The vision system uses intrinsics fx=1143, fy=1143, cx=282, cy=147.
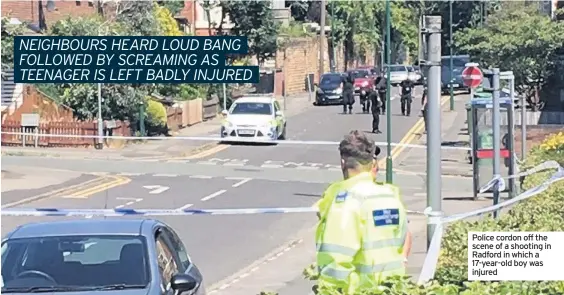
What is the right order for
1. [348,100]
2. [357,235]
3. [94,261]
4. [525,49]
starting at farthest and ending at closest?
[348,100]
[525,49]
[94,261]
[357,235]

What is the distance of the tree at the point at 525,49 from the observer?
3088cm

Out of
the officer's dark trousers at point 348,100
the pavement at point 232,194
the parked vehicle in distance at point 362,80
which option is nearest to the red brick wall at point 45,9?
the pavement at point 232,194

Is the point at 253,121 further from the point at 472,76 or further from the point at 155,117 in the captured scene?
the point at 472,76

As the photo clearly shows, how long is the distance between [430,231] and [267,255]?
6.48 meters

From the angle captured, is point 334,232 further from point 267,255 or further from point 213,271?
point 267,255

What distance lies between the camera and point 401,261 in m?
6.18

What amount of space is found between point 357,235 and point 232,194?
59.0 ft

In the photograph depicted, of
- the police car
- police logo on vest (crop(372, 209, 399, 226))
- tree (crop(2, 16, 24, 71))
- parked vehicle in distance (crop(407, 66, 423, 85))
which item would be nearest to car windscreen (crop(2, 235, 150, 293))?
police logo on vest (crop(372, 209, 399, 226))

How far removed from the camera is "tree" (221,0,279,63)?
148ft

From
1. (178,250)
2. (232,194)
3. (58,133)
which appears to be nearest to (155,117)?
(58,133)

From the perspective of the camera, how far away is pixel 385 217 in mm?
6027

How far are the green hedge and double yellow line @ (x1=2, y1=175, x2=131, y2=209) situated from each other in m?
9.25

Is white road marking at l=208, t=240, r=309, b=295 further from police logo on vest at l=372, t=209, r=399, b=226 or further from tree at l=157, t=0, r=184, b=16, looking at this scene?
tree at l=157, t=0, r=184, b=16

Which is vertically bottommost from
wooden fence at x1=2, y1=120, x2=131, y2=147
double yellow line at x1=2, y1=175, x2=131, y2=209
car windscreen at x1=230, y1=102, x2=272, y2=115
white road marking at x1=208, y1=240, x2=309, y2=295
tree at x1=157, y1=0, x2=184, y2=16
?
white road marking at x1=208, y1=240, x2=309, y2=295
